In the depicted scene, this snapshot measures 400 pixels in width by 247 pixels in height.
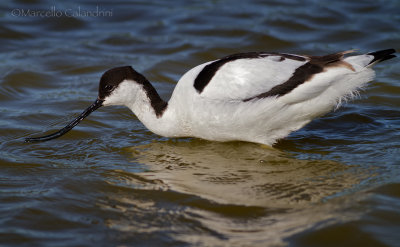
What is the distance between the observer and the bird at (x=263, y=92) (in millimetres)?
5273

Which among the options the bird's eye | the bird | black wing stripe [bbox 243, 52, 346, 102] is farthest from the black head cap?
black wing stripe [bbox 243, 52, 346, 102]

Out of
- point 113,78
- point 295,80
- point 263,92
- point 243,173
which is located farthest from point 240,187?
point 113,78

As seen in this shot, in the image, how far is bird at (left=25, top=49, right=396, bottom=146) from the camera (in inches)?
208

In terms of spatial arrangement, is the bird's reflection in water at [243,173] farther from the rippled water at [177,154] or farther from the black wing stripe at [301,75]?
the black wing stripe at [301,75]

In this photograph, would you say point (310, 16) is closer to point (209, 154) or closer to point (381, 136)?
point (381, 136)

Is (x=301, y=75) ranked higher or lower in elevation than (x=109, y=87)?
higher

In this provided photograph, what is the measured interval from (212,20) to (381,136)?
500 centimetres

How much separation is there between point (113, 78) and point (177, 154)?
105 cm

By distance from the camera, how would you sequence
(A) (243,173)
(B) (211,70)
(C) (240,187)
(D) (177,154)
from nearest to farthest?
(C) (240,187) < (A) (243,173) < (B) (211,70) < (D) (177,154)

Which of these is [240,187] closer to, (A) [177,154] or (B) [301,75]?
(A) [177,154]

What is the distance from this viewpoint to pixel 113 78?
579 cm

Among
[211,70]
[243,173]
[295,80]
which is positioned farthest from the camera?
[211,70]

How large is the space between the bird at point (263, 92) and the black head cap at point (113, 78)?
55 centimetres

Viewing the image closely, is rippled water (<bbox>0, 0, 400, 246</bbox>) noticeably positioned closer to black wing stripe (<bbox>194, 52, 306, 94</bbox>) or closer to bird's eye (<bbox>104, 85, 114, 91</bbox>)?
bird's eye (<bbox>104, 85, 114, 91</bbox>)
